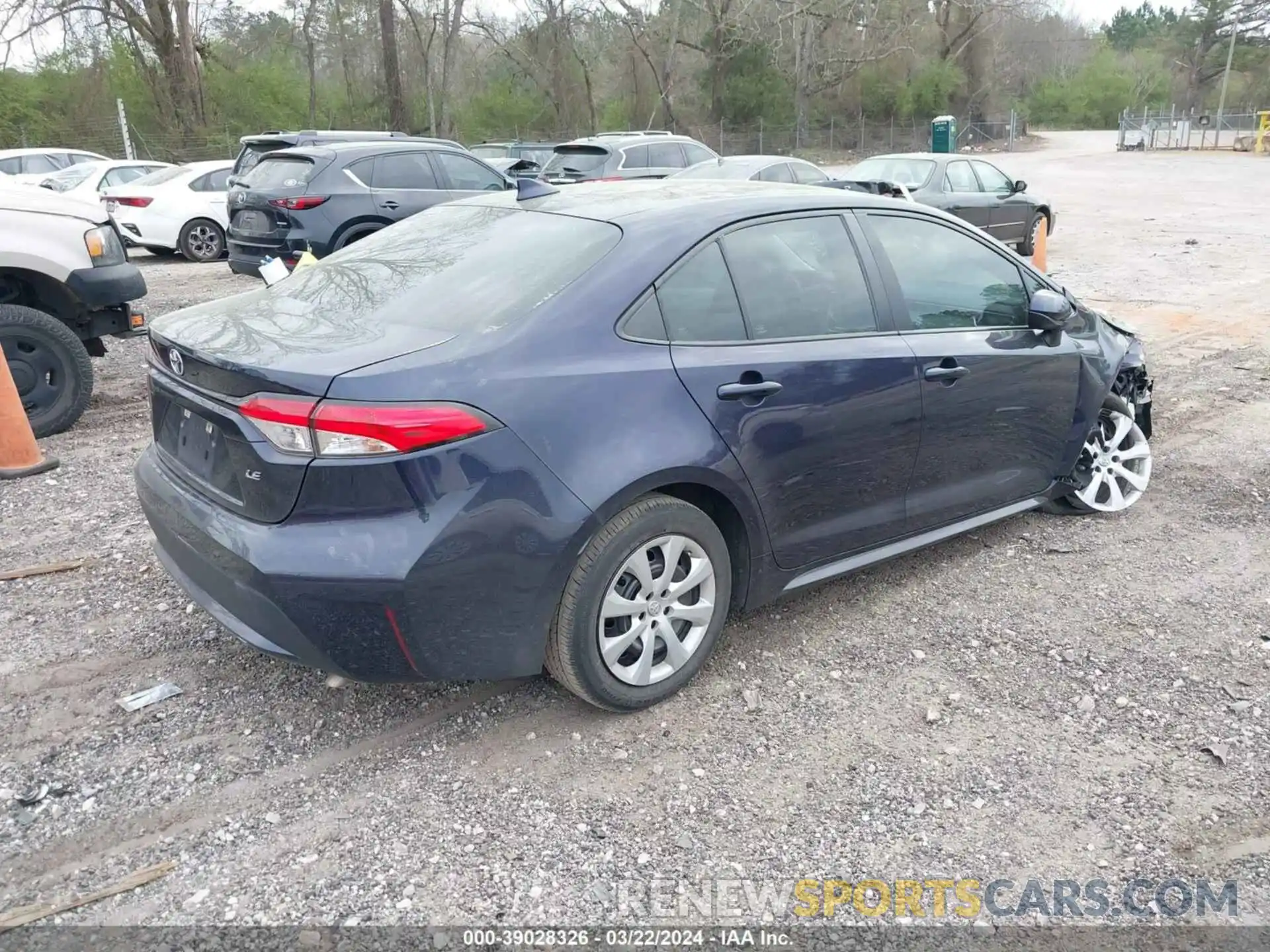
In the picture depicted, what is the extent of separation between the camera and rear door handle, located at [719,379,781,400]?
3.21m

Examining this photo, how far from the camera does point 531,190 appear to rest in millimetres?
3918

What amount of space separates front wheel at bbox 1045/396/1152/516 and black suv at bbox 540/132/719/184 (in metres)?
11.0

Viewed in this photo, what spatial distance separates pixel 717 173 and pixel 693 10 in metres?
38.2

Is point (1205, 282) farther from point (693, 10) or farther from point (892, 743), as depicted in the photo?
point (693, 10)

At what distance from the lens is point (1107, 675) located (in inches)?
138

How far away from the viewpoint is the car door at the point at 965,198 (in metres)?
13.0

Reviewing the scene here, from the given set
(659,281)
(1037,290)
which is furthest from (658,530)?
(1037,290)

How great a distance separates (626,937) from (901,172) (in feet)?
40.7

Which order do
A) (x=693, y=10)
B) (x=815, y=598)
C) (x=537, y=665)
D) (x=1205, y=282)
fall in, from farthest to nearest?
(x=693, y=10) < (x=1205, y=282) < (x=815, y=598) < (x=537, y=665)

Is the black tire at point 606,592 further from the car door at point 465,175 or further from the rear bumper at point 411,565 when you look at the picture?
the car door at point 465,175

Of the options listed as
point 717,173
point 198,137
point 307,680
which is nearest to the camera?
point 307,680

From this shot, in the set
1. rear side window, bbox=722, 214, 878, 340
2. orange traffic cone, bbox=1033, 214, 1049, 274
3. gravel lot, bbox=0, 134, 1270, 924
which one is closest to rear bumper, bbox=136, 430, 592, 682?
gravel lot, bbox=0, 134, 1270, 924

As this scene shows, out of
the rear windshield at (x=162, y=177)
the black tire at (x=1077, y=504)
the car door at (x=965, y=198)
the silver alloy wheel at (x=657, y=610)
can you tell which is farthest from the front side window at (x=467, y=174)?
the silver alloy wheel at (x=657, y=610)

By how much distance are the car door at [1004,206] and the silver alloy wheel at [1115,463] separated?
28.9ft
